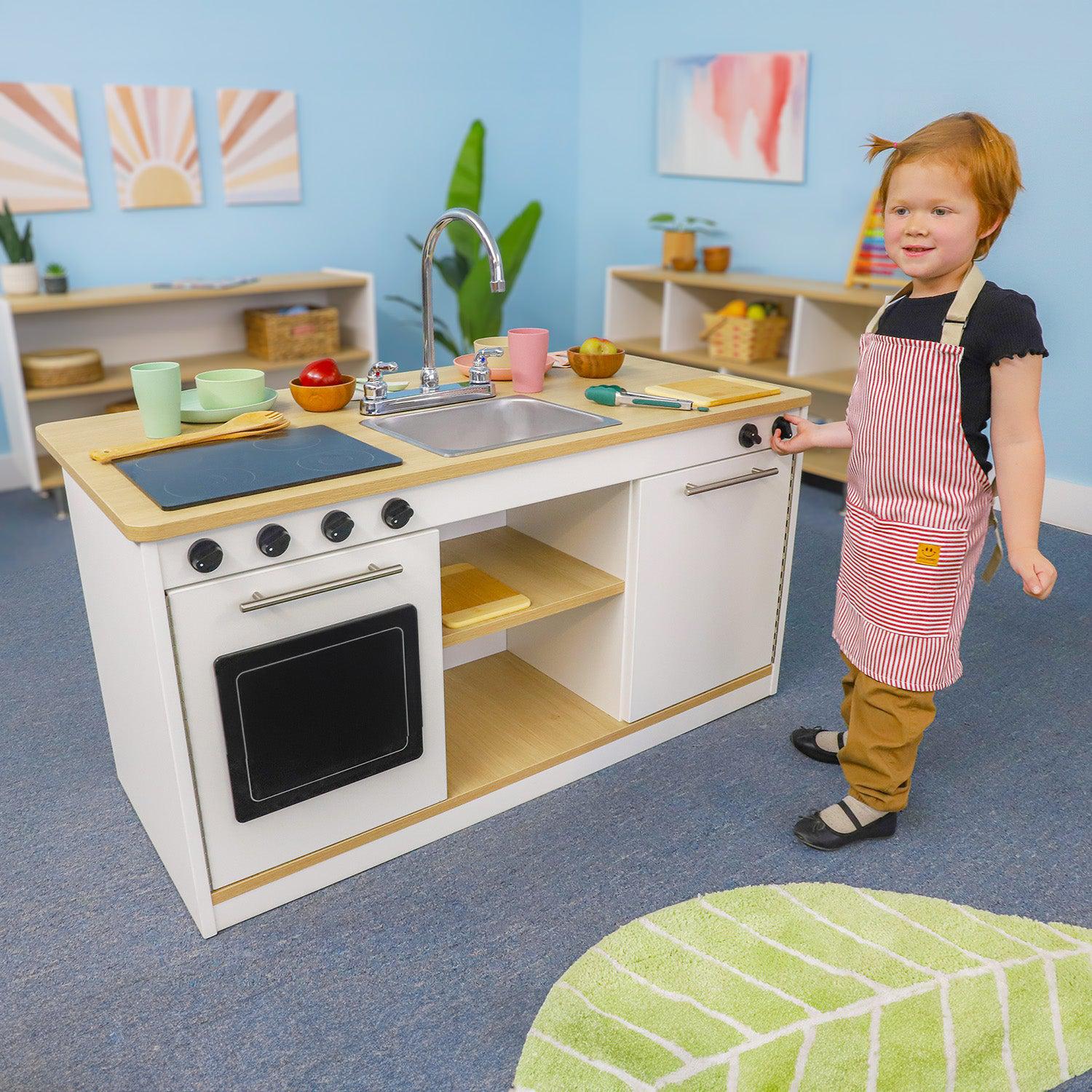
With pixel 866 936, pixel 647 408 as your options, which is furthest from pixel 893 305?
pixel 866 936

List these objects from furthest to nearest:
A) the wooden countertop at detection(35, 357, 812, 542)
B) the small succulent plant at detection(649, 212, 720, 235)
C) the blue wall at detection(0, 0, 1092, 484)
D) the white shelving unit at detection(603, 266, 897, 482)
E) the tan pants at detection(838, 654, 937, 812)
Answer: the small succulent plant at detection(649, 212, 720, 235)
the white shelving unit at detection(603, 266, 897, 482)
the blue wall at detection(0, 0, 1092, 484)
the tan pants at detection(838, 654, 937, 812)
the wooden countertop at detection(35, 357, 812, 542)

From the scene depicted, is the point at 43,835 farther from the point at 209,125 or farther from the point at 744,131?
the point at 744,131

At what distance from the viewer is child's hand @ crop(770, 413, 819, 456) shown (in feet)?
6.77

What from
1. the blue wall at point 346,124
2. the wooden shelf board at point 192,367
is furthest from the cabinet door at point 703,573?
the blue wall at point 346,124

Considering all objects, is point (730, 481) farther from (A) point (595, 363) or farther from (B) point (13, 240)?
(B) point (13, 240)

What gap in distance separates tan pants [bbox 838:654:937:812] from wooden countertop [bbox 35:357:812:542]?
1.96ft

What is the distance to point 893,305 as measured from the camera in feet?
5.83

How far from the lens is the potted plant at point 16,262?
138 inches

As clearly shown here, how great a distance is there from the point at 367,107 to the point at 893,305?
3.30 meters

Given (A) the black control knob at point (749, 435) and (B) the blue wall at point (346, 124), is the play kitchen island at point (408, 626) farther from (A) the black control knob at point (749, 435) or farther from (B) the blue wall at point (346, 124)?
(B) the blue wall at point (346, 124)

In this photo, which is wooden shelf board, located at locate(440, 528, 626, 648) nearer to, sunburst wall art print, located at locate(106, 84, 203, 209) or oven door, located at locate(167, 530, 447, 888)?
oven door, located at locate(167, 530, 447, 888)

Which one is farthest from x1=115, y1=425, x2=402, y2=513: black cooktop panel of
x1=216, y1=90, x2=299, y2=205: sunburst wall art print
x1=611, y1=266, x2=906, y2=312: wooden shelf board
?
x1=216, y1=90, x2=299, y2=205: sunburst wall art print

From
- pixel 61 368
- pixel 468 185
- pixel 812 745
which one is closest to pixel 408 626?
pixel 812 745

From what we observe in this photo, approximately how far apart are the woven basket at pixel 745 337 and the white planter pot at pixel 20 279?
2618 mm
